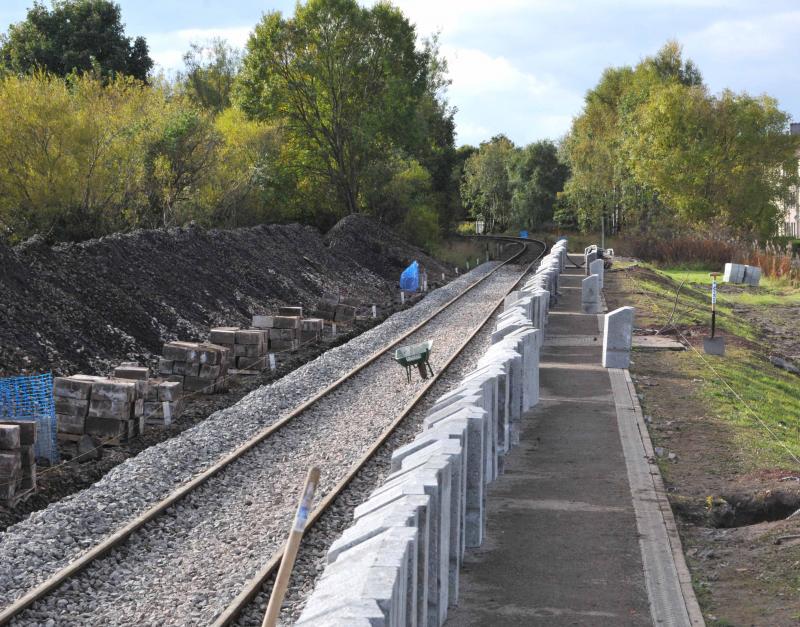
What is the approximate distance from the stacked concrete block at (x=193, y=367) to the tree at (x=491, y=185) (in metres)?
85.8

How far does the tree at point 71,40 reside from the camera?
220ft

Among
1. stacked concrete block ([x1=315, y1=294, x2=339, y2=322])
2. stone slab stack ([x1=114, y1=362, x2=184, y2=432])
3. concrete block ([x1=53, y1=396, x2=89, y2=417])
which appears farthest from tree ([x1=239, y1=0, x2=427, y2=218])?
concrete block ([x1=53, y1=396, x2=89, y2=417])

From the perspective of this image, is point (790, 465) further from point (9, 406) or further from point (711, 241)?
point (711, 241)

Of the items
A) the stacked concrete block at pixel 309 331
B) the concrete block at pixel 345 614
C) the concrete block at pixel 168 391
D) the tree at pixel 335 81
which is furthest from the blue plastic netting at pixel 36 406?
the tree at pixel 335 81

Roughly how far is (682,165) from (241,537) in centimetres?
5646

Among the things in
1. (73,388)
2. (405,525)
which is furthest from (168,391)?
(405,525)

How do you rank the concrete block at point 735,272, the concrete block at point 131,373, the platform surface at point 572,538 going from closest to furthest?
the platform surface at point 572,538
the concrete block at point 131,373
the concrete block at point 735,272

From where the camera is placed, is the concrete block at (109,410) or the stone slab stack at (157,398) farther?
the stone slab stack at (157,398)

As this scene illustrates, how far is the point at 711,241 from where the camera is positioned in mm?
58656

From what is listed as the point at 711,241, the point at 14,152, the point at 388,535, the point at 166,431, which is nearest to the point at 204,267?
the point at 14,152

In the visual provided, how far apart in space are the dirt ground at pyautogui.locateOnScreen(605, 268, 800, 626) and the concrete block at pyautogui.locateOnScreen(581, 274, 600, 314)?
37.3 feet

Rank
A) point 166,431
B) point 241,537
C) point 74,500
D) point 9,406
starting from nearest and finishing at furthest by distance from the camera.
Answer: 1. point 241,537
2. point 74,500
3. point 9,406
4. point 166,431

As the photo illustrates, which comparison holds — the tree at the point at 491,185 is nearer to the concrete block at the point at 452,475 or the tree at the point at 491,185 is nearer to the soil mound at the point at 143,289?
the soil mound at the point at 143,289

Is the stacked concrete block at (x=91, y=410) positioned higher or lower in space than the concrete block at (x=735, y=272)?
lower
